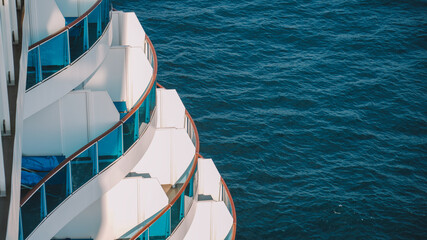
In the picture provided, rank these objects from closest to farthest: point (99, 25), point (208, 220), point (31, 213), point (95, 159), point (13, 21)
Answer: point (13, 21) < point (31, 213) < point (95, 159) < point (99, 25) < point (208, 220)

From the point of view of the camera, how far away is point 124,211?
19016 millimetres

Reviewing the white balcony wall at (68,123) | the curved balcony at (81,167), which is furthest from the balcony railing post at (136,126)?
the white balcony wall at (68,123)

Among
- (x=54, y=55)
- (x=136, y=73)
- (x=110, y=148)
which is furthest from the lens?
(x=136, y=73)

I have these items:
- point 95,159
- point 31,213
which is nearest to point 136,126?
point 95,159

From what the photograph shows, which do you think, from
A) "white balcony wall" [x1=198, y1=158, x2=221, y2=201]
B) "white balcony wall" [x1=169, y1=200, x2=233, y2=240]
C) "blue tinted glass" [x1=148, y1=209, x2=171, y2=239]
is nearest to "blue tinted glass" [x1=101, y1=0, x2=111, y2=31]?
"blue tinted glass" [x1=148, y1=209, x2=171, y2=239]

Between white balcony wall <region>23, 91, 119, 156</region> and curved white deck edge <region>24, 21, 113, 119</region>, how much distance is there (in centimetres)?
112

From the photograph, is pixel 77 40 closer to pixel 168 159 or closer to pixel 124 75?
pixel 124 75

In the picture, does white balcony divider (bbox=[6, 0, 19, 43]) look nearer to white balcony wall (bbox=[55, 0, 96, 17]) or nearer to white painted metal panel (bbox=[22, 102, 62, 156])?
white painted metal panel (bbox=[22, 102, 62, 156])

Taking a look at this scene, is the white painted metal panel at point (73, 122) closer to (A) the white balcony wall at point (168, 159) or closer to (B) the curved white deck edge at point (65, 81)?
(B) the curved white deck edge at point (65, 81)

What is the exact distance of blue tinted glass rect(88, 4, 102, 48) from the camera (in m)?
17.0

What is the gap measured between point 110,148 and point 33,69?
316 centimetres

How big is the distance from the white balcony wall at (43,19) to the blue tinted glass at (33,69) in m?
0.95

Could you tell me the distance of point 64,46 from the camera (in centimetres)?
1529

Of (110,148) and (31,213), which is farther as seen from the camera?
(110,148)
